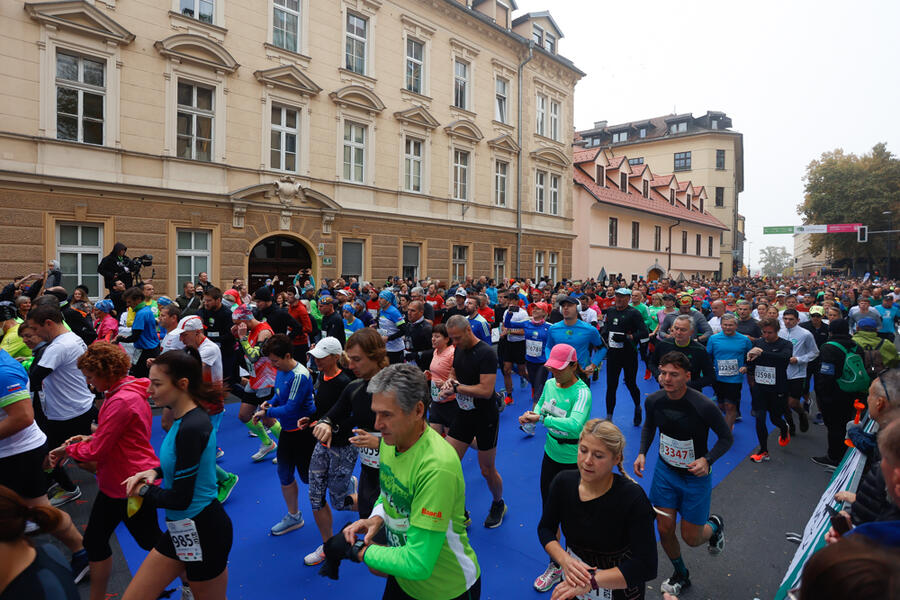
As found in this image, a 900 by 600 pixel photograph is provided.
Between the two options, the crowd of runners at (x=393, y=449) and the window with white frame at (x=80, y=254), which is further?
the window with white frame at (x=80, y=254)

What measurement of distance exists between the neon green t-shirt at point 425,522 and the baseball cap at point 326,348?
66.0 inches

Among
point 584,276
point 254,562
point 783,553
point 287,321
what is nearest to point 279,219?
point 287,321

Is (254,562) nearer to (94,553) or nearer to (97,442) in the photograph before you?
(94,553)

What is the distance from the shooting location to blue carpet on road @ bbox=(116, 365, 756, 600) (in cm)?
390

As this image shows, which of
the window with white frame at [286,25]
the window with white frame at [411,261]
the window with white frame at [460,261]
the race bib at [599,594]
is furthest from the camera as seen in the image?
the window with white frame at [460,261]

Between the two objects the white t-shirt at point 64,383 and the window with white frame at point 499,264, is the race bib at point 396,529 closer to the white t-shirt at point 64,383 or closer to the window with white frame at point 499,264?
the white t-shirt at point 64,383

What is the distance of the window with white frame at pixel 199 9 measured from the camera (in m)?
13.9

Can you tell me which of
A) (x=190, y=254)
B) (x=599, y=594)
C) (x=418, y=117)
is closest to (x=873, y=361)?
(x=599, y=594)

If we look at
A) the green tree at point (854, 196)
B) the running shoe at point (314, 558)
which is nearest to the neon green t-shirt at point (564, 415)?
the running shoe at point (314, 558)

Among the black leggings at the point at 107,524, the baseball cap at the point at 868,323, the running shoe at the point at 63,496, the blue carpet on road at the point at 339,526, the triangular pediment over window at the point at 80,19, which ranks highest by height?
the triangular pediment over window at the point at 80,19

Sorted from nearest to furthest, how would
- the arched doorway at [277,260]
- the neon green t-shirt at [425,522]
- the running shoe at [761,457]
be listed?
the neon green t-shirt at [425,522] → the running shoe at [761,457] → the arched doorway at [277,260]

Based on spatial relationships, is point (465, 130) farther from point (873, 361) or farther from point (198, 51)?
point (873, 361)

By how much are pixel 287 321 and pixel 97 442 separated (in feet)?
16.0

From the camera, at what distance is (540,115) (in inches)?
1019
